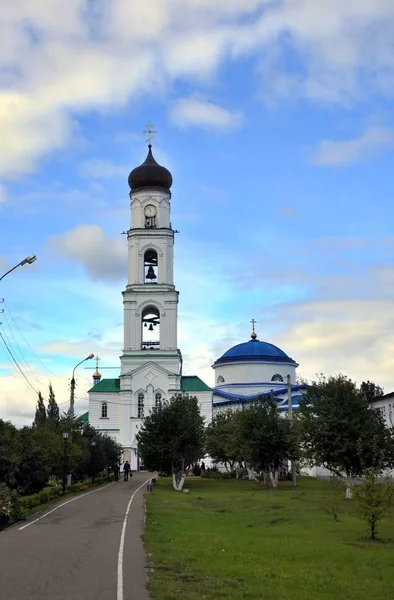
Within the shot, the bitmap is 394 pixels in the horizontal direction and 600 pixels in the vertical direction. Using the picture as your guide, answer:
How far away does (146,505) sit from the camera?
1225 inches

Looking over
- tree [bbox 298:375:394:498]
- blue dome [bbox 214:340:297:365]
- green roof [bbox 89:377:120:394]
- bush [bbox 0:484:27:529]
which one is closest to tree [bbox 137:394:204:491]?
tree [bbox 298:375:394:498]

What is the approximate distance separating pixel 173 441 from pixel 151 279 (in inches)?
1355

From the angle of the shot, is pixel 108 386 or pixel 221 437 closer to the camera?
pixel 221 437

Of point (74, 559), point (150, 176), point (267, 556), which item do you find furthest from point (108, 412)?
point (74, 559)

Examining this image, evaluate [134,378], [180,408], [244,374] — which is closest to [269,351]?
[244,374]

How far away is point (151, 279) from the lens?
78.7m

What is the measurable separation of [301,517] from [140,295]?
5262 cm

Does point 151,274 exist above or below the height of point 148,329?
above

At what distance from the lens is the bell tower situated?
3007 inches

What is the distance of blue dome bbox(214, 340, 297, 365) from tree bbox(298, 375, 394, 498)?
51.3m

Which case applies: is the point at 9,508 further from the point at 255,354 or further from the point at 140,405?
the point at 255,354

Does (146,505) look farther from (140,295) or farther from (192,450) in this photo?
(140,295)

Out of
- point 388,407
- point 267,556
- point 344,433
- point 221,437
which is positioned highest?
point 388,407

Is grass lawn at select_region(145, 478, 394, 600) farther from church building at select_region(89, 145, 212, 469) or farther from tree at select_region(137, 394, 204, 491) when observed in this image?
church building at select_region(89, 145, 212, 469)
